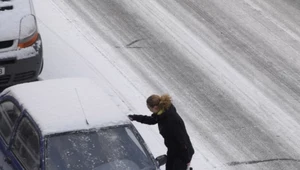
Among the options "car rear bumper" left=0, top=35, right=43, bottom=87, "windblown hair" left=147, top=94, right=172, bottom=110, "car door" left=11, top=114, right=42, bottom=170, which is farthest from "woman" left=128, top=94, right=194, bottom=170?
"car rear bumper" left=0, top=35, right=43, bottom=87

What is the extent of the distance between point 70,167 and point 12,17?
3747mm

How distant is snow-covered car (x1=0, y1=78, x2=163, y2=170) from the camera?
7.82 metres

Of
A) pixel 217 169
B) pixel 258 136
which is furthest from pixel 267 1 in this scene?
pixel 217 169

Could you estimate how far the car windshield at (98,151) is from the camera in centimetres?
777

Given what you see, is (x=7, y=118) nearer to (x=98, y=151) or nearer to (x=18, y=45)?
(x=98, y=151)

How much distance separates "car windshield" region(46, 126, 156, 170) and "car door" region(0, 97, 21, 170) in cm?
64

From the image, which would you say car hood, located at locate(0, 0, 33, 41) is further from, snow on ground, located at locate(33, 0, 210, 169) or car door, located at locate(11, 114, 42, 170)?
car door, located at locate(11, 114, 42, 170)

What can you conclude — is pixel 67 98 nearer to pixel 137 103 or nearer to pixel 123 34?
pixel 137 103

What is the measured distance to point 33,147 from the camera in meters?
7.93

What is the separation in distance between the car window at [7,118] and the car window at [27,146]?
182 millimetres

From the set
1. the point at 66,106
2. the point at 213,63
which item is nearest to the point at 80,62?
the point at 213,63

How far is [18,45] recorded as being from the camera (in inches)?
422

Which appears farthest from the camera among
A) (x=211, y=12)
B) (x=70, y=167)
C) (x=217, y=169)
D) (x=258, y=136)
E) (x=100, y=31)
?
(x=211, y=12)

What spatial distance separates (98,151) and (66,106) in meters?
0.67
